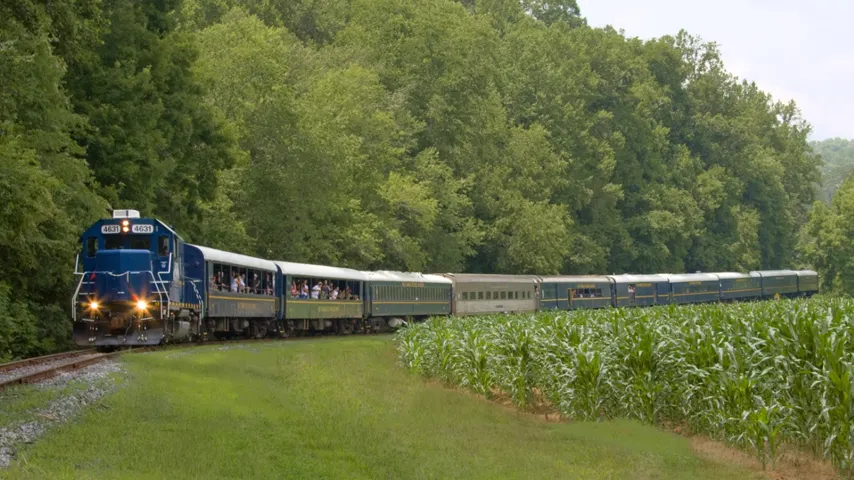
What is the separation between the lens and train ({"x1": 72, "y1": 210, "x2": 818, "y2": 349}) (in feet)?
109

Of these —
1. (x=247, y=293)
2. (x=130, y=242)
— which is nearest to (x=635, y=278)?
(x=247, y=293)

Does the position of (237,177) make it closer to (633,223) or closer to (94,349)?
(94,349)

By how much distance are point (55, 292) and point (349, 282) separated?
19.8m

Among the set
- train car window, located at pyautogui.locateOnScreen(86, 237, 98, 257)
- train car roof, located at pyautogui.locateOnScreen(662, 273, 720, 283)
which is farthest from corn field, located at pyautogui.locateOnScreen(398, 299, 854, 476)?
train car roof, located at pyautogui.locateOnScreen(662, 273, 720, 283)

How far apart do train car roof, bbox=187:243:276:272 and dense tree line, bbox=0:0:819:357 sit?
4438 millimetres

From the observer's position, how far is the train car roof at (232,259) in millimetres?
39081

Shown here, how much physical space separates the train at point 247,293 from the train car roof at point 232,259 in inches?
→ 2.5

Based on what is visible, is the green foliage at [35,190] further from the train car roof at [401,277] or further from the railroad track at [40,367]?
the train car roof at [401,277]

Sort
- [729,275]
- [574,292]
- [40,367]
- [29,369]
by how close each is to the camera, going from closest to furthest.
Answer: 1. [29,369]
2. [40,367]
3. [574,292]
4. [729,275]

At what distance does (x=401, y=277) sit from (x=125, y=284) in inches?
1218

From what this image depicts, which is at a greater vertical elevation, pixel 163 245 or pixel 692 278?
pixel 692 278

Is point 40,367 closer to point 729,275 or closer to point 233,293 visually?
point 233,293

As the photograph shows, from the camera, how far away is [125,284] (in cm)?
3312

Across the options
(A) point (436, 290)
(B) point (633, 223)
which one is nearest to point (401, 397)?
(A) point (436, 290)
